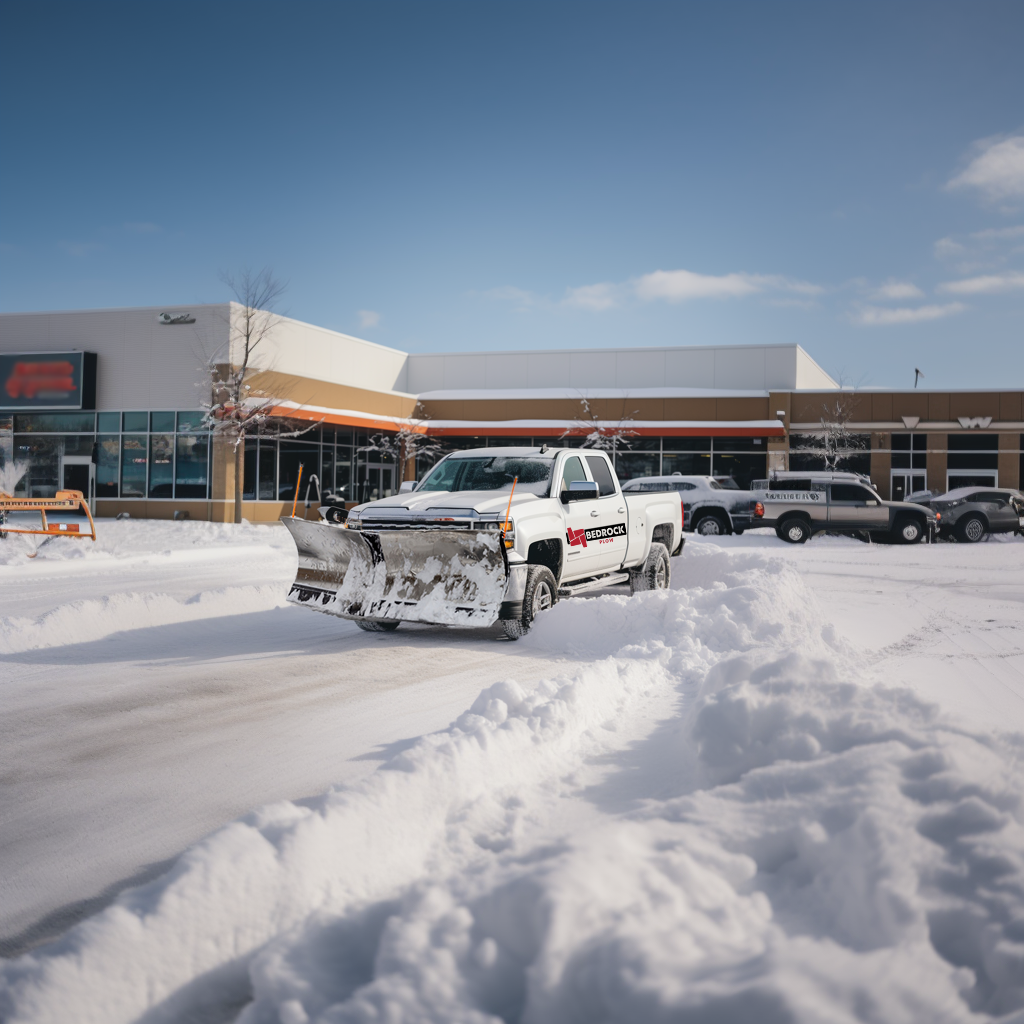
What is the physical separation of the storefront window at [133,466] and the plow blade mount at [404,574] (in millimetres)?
25658

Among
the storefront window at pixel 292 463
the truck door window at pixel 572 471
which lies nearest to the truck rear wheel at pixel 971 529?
the truck door window at pixel 572 471

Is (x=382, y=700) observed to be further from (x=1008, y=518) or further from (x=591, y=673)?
(x=1008, y=518)

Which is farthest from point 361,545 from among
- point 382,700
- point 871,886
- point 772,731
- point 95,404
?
point 95,404

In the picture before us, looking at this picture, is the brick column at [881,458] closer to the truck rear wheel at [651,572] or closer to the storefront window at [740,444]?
the storefront window at [740,444]

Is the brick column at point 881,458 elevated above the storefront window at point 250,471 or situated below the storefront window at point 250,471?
above

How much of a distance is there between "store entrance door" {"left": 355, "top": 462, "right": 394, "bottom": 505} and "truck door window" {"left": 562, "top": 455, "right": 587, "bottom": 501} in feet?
94.9

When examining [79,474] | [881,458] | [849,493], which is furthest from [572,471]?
[881,458]

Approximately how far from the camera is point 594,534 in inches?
414

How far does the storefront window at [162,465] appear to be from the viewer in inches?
1286

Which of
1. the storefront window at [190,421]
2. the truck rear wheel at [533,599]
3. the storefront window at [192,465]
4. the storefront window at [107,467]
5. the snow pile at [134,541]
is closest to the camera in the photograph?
the truck rear wheel at [533,599]

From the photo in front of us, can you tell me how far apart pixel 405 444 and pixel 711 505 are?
19086 mm

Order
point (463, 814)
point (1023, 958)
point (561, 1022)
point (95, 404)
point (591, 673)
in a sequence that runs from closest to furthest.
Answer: point (561, 1022)
point (1023, 958)
point (463, 814)
point (591, 673)
point (95, 404)

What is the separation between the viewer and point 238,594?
11883 millimetres

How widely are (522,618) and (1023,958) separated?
21.6ft
